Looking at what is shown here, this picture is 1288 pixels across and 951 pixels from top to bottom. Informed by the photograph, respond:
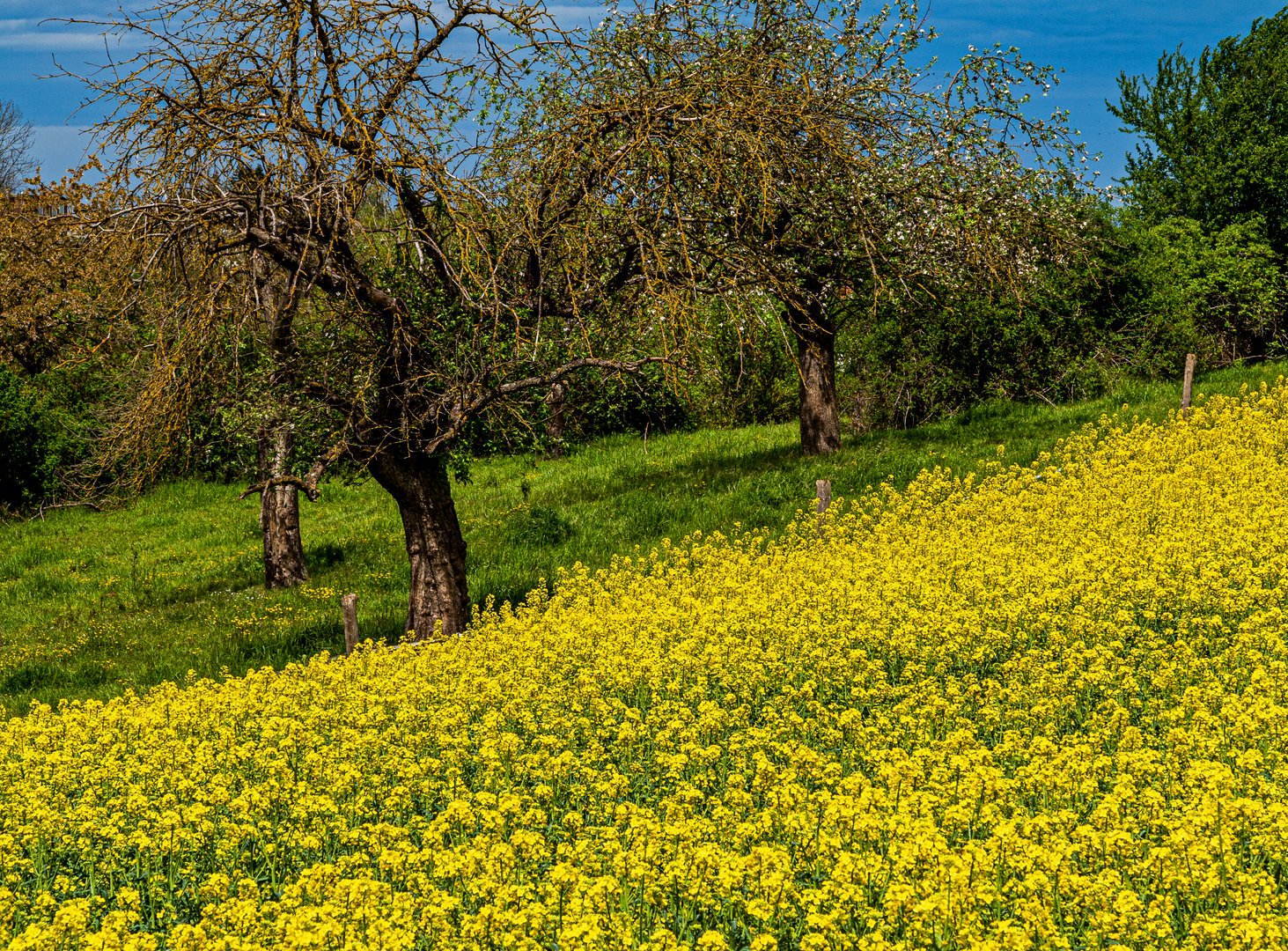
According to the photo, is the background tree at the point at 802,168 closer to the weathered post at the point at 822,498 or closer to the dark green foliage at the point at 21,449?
the weathered post at the point at 822,498

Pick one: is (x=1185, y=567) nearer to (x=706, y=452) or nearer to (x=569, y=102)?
(x=569, y=102)

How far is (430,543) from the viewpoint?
16.7m

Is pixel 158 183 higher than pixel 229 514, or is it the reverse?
pixel 158 183

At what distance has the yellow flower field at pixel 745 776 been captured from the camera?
670 cm

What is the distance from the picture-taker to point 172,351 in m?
14.5

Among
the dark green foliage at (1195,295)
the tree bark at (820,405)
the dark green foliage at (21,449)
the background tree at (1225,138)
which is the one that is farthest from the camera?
the background tree at (1225,138)

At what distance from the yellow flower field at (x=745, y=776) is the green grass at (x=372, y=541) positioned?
4453 millimetres

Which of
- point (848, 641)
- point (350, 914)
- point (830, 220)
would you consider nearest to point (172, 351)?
point (848, 641)

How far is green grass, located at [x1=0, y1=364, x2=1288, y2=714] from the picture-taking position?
18.7 m

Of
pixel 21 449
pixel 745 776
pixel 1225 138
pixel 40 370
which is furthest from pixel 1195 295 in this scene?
pixel 40 370

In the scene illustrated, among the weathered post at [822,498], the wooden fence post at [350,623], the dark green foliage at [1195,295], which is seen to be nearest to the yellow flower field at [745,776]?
the wooden fence post at [350,623]

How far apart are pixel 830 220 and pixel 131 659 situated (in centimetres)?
1350

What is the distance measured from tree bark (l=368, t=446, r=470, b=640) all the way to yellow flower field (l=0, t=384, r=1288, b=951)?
1.72 meters

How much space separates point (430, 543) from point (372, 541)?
8.45 metres
